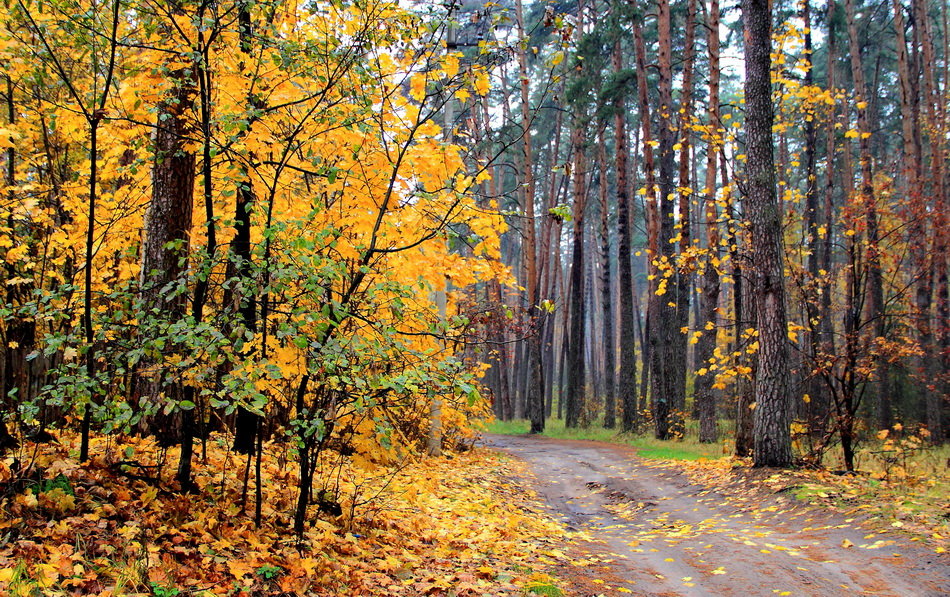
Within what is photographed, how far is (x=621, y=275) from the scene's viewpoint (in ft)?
64.3

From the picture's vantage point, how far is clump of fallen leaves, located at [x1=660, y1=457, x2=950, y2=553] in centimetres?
578

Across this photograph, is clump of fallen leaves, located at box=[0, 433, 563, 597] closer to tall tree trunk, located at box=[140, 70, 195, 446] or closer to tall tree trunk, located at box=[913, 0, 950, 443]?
tall tree trunk, located at box=[140, 70, 195, 446]

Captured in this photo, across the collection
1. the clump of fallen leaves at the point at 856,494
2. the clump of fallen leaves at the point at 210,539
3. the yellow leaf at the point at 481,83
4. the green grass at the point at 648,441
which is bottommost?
the green grass at the point at 648,441

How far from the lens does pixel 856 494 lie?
7.00m

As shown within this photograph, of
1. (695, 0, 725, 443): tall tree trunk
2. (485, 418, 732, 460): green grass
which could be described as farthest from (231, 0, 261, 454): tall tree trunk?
(485, 418, 732, 460): green grass

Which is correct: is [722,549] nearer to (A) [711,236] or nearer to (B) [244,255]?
(B) [244,255]

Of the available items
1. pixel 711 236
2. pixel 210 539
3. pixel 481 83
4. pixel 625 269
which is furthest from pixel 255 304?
pixel 625 269

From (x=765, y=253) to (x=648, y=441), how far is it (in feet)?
29.0

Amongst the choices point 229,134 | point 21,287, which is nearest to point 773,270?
point 229,134

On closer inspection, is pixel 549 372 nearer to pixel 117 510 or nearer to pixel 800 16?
pixel 800 16

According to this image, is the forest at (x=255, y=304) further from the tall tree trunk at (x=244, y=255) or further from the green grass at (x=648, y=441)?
the green grass at (x=648, y=441)

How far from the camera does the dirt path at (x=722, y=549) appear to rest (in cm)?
464

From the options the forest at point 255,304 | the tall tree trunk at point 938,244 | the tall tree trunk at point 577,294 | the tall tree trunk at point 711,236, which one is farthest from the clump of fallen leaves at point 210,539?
the tall tree trunk at point 577,294

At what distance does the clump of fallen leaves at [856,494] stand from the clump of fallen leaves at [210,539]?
334 centimetres
